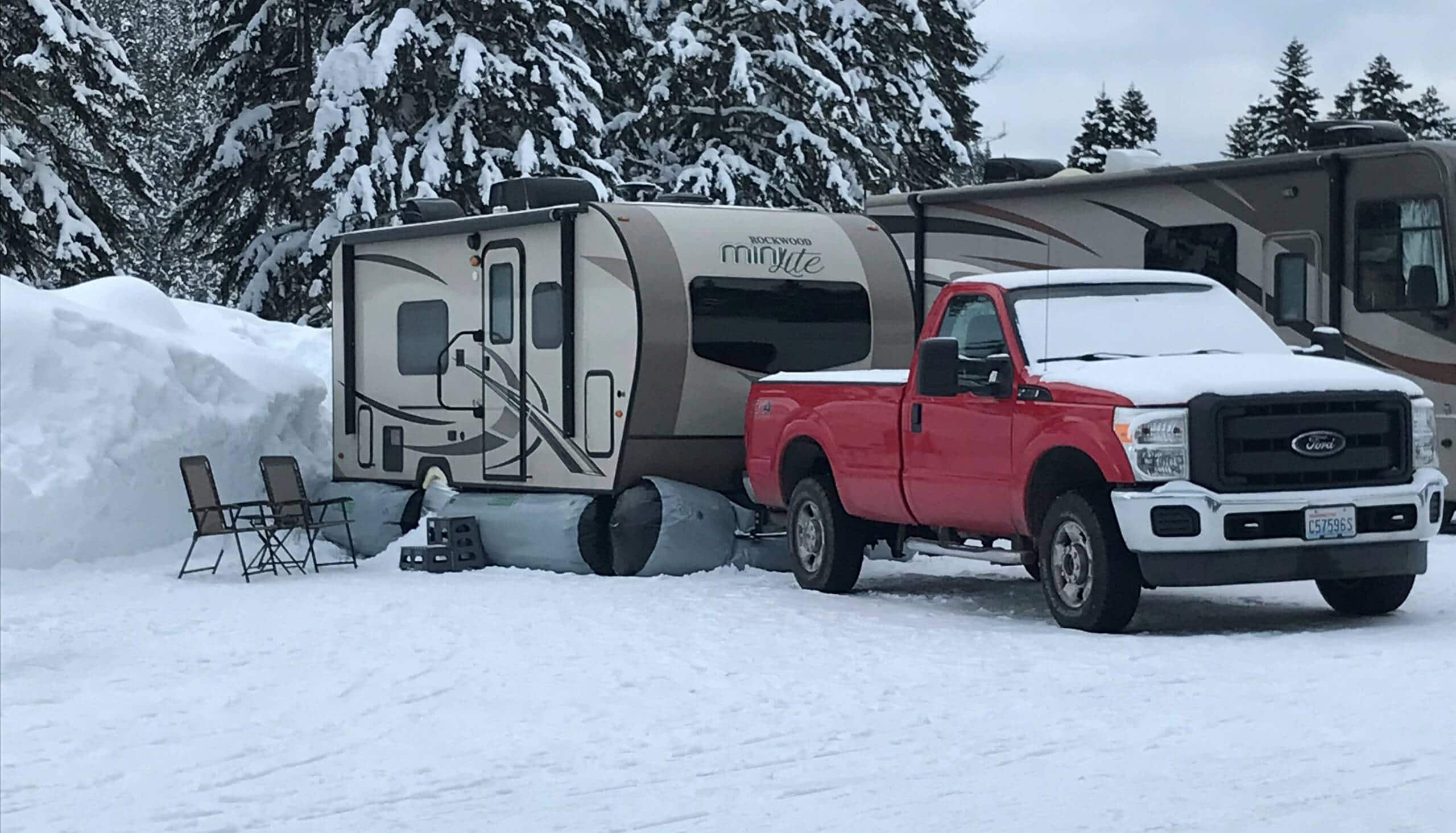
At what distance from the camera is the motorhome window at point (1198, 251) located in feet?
59.6

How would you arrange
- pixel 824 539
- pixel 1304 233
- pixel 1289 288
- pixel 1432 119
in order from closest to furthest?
pixel 824 539 < pixel 1304 233 < pixel 1289 288 < pixel 1432 119

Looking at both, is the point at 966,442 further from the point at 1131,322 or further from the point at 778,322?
the point at 778,322

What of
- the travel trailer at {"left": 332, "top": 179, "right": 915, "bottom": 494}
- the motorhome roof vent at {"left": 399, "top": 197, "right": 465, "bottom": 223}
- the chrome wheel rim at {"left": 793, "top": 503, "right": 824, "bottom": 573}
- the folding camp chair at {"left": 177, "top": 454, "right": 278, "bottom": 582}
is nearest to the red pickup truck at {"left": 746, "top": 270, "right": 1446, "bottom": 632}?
the chrome wheel rim at {"left": 793, "top": 503, "right": 824, "bottom": 573}

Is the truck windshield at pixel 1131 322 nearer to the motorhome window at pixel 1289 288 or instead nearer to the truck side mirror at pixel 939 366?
the truck side mirror at pixel 939 366

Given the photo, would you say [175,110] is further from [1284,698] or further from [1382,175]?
[1284,698]

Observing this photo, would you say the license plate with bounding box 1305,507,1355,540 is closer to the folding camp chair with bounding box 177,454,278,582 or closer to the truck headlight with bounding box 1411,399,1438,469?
the truck headlight with bounding box 1411,399,1438,469

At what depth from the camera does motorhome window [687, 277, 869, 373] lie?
15.8m

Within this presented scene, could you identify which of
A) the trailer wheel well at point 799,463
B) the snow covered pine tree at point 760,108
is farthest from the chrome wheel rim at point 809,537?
the snow covered pine tree at point 760,108

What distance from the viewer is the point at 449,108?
27578 millimetres

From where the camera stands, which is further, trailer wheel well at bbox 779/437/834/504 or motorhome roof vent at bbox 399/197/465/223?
motorhome roof vent at bbox 399/197/465/223

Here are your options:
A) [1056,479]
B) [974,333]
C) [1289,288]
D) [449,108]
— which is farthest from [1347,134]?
[449,108]

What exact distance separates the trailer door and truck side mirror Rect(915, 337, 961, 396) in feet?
16.4

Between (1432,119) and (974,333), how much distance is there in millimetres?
73364

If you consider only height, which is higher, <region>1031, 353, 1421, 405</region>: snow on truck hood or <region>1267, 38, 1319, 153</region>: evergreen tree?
<region>1267, 38, 1319, 153</region>: evergreen tree
